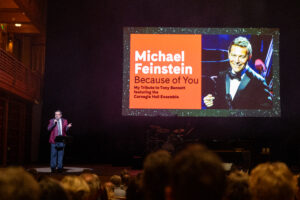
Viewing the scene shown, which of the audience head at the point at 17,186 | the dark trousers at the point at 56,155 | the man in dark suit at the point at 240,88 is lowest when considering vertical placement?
the dark trousers at the point at 56,155

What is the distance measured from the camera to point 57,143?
7.98 m

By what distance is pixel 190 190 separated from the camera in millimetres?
925

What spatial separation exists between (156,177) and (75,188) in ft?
2.44

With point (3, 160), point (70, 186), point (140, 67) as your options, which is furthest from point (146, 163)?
point (3, 160)

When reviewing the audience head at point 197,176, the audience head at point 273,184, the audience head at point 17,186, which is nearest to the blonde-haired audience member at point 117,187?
the audience head at point 273,184

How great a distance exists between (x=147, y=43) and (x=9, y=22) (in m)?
4.04

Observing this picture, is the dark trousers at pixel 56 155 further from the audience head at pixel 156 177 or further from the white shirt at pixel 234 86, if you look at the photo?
the audience head at pixel 156 177

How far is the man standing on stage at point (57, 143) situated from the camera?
791 cm

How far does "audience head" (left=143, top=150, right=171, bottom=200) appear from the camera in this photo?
1249 mm

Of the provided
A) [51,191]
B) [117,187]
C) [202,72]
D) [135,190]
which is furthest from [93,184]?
[202,72]

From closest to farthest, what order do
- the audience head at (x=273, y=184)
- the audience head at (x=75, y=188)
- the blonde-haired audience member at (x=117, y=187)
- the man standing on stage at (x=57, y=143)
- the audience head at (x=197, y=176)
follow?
the audience head at (x=197, y=176), the audience head at (x=273, y=184), the audience head at (x=75, y=188), the blonde-haired audience member at (x=117, y=187), the man standing on stage at (x=57, y=143)

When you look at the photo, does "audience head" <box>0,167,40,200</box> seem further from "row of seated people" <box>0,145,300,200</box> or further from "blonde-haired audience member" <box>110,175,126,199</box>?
"blonde-haired audience member" <box>110,175,126,199</box>

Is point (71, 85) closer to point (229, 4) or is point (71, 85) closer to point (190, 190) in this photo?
point (229, 4)

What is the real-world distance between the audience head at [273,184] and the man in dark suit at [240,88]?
8842 mm
